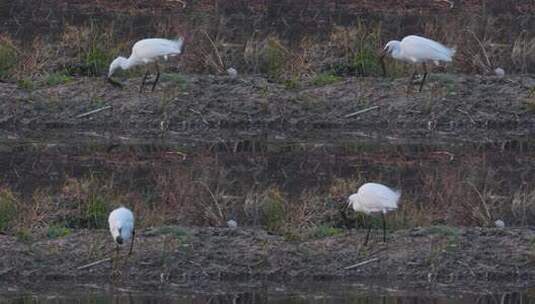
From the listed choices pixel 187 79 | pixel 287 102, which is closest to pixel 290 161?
pixel 287 102

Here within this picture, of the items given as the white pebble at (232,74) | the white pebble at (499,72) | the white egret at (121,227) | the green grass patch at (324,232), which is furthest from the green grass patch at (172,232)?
the white pebble at (499,72)

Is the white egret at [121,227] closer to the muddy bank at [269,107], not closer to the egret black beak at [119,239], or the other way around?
the egret black beak at [119,239]

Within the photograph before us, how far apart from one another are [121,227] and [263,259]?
40.3 inches

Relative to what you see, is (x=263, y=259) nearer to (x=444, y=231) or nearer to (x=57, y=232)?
(x=444, y=231)

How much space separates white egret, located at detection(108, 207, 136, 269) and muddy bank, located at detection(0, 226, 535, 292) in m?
0.16

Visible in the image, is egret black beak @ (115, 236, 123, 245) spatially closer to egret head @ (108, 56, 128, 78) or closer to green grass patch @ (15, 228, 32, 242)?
green grass patch @ (15, 228, 32, 242)

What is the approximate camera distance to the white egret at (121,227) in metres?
9.94

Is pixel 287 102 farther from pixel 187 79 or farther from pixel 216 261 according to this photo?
pixel 216 261

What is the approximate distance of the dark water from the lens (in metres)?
9.39

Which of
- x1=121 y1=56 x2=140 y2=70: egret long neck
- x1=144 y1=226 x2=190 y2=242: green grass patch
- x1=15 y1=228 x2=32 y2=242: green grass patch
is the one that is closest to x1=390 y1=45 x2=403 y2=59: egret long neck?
x1=121 y1=56 x2=140 y2=70: egret long neck

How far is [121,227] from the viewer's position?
9953 millimetres

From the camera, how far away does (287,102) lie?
1320 cm

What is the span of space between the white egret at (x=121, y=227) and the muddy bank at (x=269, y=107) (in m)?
3.21

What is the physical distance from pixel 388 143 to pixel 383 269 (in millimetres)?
3483
